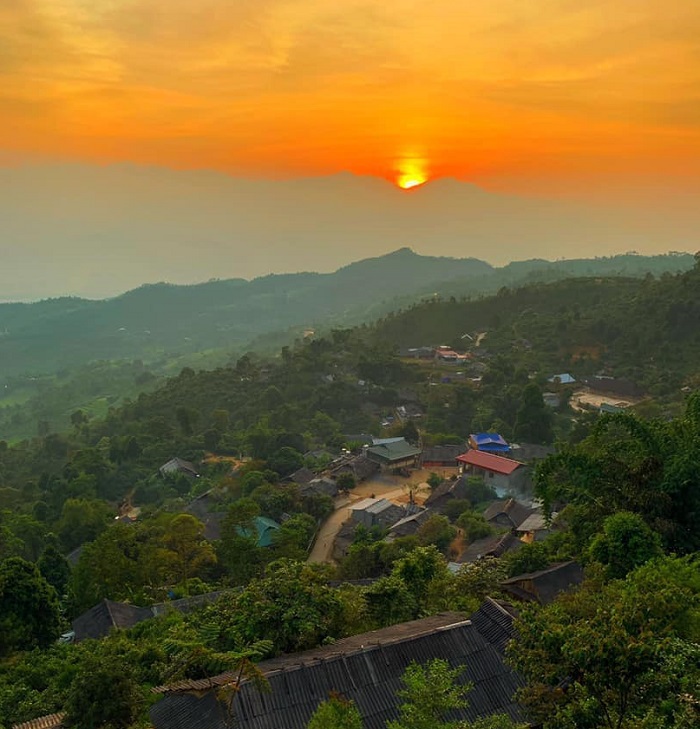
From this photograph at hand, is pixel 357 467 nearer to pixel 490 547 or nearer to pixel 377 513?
pixel 377 513

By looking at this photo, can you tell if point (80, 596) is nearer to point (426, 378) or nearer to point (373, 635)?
point (373, 635)

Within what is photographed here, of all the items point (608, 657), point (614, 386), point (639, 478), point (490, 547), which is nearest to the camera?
point (608, 657)

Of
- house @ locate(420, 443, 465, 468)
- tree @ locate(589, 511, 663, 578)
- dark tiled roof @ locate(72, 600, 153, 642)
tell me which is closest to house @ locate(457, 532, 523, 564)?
dark tiled roof @ locate(72, 600, 153, 642)

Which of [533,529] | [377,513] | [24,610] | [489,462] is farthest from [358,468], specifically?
[24,610]

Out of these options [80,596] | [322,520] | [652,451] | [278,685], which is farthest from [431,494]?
[278,685]

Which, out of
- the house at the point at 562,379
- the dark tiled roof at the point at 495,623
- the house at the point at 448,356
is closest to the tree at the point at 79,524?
the dark tiled roof at the point at 495,623
